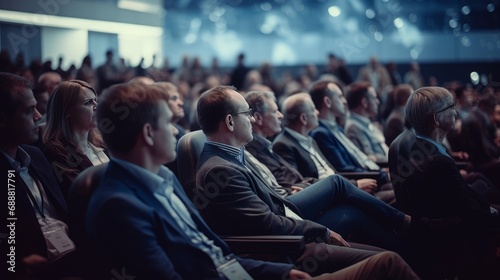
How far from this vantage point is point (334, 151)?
4.55 meters

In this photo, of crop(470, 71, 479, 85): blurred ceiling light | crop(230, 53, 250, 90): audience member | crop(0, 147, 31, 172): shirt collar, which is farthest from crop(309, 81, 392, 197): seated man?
crop(470, 71, 479, 85): blurred ceiling light

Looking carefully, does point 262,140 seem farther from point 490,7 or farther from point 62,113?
point 490,7

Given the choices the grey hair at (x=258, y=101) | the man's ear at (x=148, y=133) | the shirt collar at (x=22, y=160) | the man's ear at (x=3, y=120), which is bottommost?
the shirt collar at (x=22, y=160)

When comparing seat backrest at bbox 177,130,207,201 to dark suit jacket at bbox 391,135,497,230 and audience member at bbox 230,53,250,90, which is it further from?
audience member at bbox 230,53,250,90

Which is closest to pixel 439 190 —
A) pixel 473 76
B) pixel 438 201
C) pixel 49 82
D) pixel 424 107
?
pixel 438 201

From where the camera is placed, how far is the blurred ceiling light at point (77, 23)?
1012 centimetres

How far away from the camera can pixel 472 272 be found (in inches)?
120

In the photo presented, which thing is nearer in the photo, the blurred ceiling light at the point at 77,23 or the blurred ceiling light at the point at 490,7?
the blurred ceiling light at the point at 77,23

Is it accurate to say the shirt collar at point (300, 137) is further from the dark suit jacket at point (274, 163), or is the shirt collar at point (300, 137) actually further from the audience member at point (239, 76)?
the audience member at point (239, 76)

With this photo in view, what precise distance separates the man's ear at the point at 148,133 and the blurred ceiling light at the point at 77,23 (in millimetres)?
8820

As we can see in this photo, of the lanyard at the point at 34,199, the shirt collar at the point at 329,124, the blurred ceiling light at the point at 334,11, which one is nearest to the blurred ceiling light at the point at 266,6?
the blurred ceiling light at the point at 334,11

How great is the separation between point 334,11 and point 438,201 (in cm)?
1302

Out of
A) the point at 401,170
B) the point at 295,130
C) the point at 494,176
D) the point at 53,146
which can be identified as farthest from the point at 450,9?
the point at 53,146

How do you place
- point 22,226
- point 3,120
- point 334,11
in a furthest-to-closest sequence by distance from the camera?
point 334,11 < point 3,120 < point 22,226
